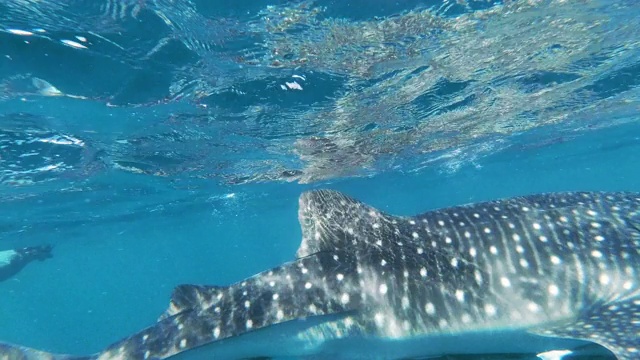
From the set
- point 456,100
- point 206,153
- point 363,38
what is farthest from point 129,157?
point 456,100

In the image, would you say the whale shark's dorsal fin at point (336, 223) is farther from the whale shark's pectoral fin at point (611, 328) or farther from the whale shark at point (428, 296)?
the whale shark's pectoral fin at point (611, 328)

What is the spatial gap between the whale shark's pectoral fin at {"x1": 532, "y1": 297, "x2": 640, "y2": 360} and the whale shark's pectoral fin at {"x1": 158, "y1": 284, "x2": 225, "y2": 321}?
363cm

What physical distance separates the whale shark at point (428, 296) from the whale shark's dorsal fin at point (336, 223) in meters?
0.03

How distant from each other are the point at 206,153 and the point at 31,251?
15.8 metres

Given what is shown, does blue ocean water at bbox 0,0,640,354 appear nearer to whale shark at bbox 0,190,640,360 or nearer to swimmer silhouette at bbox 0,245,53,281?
swimmer silhouette at bbox 0,245,53,281

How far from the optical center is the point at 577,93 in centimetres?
1858

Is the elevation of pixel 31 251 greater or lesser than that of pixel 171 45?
lesser

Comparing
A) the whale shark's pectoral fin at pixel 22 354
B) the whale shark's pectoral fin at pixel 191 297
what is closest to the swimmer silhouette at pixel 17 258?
the whale shark's pectoral fin at pixel 22 354

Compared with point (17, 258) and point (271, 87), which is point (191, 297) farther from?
point (17, 258)

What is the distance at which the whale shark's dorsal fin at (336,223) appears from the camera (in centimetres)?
533

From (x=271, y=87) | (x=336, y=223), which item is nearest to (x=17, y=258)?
(x=271, y=87)

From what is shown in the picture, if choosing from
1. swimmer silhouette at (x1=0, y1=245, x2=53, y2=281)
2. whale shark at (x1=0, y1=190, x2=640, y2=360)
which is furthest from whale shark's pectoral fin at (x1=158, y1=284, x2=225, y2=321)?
swimmer silhouette at (x1=0, y1=245, x2=53, y2=281)

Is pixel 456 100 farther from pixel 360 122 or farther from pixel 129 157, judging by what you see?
pixel 129 157

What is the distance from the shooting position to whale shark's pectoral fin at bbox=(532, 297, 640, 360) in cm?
348
